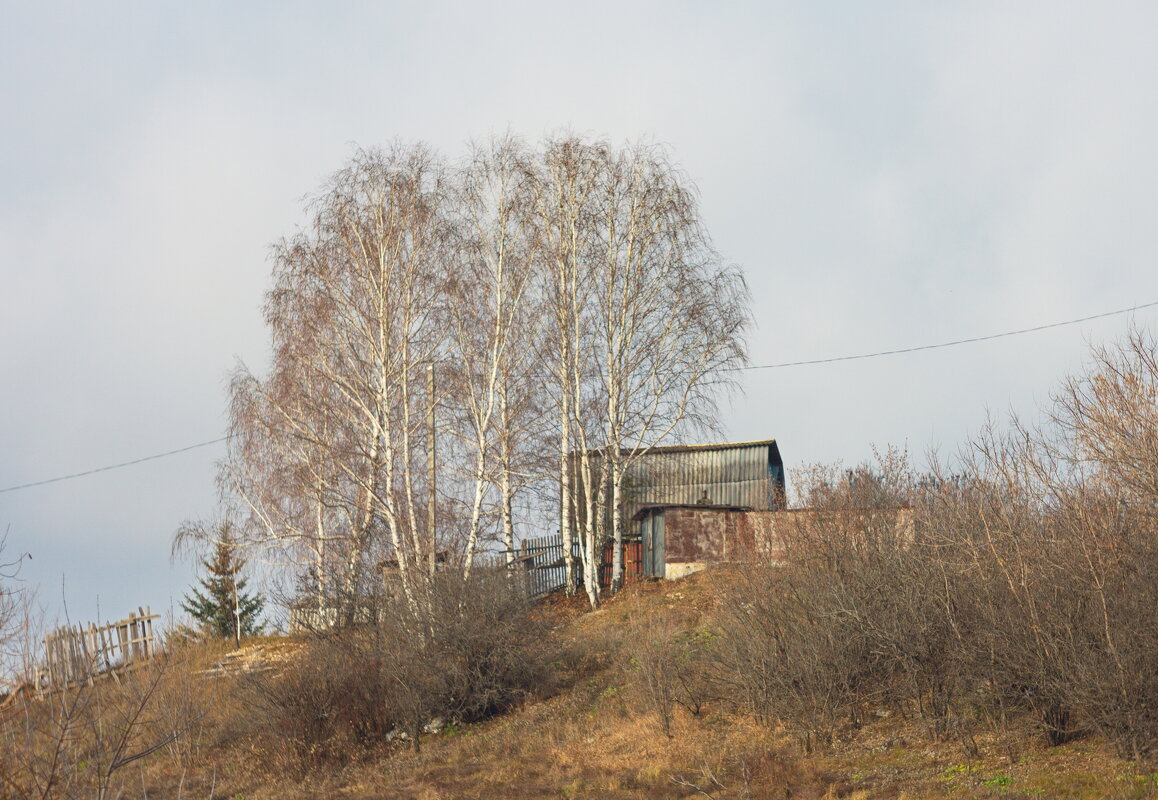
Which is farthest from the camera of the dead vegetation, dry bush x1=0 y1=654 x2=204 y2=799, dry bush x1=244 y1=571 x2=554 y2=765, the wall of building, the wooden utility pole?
the wooden utility pole

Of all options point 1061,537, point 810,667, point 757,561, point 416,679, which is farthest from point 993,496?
point 416,679

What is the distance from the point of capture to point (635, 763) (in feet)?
40.3

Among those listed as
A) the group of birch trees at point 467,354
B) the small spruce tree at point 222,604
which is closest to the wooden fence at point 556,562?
the group of birch trees at point 467,354

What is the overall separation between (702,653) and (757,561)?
161 cm

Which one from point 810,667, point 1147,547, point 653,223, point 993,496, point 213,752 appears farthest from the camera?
point 653,223

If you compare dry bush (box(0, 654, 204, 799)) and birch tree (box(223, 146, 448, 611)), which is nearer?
dry bush (box(0, 654, 204, 799))

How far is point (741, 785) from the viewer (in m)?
10.8

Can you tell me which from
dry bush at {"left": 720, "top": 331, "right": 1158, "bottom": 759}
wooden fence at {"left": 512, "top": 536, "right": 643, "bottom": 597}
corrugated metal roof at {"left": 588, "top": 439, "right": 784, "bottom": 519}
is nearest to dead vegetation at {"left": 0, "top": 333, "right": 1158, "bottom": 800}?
dry bush at {"left": 720, "top": 331, "right": 1158, "bottom": 759}

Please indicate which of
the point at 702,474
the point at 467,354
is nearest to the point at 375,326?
the point at 467,354

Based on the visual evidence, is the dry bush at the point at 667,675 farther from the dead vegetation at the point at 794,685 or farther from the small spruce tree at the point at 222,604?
the small spruce tree at the point at 222,604

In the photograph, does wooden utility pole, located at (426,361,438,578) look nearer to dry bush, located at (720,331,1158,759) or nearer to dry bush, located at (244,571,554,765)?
dry bush, located at (244,571,554,765)

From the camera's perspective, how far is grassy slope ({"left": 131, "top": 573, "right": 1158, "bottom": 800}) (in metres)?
9.89

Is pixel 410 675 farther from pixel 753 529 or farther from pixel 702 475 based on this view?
pixel 702 475

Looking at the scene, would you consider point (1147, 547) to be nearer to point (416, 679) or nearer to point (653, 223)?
point (416, 679)
